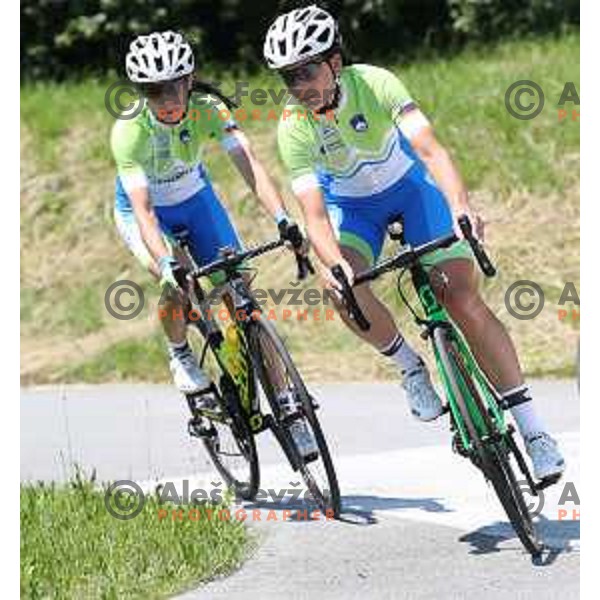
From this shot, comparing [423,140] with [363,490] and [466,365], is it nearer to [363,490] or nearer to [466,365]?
[466,365]

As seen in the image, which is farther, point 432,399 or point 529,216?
point 529,216

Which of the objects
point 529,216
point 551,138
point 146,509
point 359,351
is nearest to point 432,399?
point 146,509

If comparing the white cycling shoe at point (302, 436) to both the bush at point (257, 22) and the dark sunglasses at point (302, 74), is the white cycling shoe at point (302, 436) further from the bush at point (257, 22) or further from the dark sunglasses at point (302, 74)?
the bush at point (257, 22)

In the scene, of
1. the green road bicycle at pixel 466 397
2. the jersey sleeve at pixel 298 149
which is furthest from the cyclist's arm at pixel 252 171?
the green road bicycle at pixel 466 397

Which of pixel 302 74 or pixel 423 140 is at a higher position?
pixel 302 74

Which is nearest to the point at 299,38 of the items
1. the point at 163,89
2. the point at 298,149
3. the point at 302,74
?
the point at 302,74

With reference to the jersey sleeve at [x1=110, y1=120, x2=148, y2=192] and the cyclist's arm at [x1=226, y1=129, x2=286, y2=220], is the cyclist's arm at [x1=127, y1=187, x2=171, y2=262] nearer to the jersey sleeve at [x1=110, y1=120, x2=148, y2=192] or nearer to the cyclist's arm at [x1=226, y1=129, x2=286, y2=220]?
the jersey sleeve at [x1=110, y1=120, x2=148, y2=192]

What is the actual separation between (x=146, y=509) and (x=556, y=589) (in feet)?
7.62

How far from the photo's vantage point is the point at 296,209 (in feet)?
61.6

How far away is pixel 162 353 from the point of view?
54.6 ft

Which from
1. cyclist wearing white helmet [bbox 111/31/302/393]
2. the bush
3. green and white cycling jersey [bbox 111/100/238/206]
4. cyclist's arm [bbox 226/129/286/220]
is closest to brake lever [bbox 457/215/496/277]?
cyclist wearing white helmet [bbox 111/31/302/393]

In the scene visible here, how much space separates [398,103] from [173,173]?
173cm
